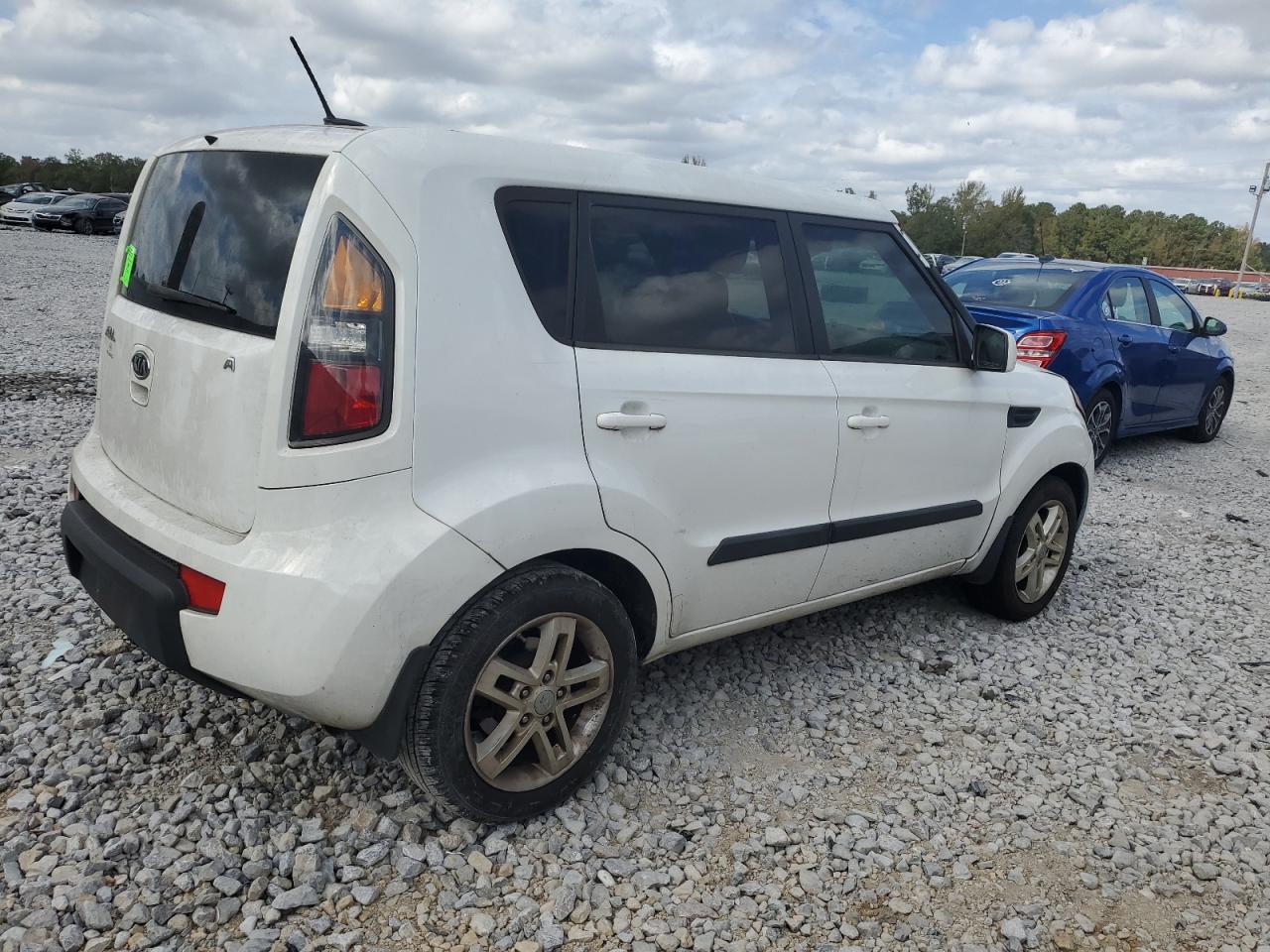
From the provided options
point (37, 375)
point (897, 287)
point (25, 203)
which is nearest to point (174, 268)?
point (897, 287)

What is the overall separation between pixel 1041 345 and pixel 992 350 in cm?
386

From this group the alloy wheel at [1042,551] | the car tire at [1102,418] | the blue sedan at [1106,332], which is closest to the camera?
the alloy wheel at [1042,551]

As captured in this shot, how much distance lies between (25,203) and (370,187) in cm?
3692

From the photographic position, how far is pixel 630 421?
2734 millimetres

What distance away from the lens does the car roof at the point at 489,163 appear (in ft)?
7.85

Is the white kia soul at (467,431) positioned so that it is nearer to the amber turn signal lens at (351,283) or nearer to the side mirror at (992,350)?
the amber turn signal lens at (351,283)

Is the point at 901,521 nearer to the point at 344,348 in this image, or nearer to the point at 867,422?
the point at 867,422

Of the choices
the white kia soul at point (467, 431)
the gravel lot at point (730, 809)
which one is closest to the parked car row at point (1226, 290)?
the gravel lot at point (730, 809)

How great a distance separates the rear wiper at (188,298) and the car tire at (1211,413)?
9563 millimetres

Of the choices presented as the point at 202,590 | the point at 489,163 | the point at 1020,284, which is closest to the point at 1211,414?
the point at 1020,284

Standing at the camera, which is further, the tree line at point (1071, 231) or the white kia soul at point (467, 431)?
the tree line at point (1071, 231)

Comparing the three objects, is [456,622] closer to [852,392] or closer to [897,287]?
[852,392]

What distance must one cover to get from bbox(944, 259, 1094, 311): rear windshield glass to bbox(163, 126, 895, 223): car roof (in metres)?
5.06

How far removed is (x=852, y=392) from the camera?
3.37 meters
